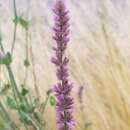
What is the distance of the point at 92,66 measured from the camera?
1.74m

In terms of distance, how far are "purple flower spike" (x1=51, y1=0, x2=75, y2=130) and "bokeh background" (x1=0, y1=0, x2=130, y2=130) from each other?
450 mm

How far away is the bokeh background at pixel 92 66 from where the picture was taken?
1.60 metres

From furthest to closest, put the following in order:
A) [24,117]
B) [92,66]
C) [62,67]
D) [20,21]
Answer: [92,66] → [20,21] → [24,117] → [62,67]

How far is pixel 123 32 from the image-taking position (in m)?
1.90

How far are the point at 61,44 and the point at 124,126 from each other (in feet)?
2.22

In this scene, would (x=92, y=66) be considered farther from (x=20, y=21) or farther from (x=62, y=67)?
(x=62, y=67)

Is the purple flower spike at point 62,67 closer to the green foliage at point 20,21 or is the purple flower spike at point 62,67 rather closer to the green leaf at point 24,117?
the green leaf at point 24,117

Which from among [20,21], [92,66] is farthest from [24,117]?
[92,66]

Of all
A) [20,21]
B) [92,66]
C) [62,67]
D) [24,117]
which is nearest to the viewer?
[62,67]

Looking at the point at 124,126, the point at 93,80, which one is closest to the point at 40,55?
the point at 93,80

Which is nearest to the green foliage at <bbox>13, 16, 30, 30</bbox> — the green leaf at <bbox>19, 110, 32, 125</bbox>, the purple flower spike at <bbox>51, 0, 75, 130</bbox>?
the green leaf at <bbox>19, 110, 32, 125</bbox>

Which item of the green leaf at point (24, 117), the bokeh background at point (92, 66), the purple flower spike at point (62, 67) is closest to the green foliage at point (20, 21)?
the bokeh background at point (92, 66)

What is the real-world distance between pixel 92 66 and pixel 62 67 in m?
0.78

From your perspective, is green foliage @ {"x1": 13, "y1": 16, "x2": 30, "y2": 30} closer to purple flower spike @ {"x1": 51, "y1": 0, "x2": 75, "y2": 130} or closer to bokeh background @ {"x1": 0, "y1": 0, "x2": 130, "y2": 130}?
bokeh background @ {"x1": 0, "y1": 0, "x2": 130, "y2": 130}
